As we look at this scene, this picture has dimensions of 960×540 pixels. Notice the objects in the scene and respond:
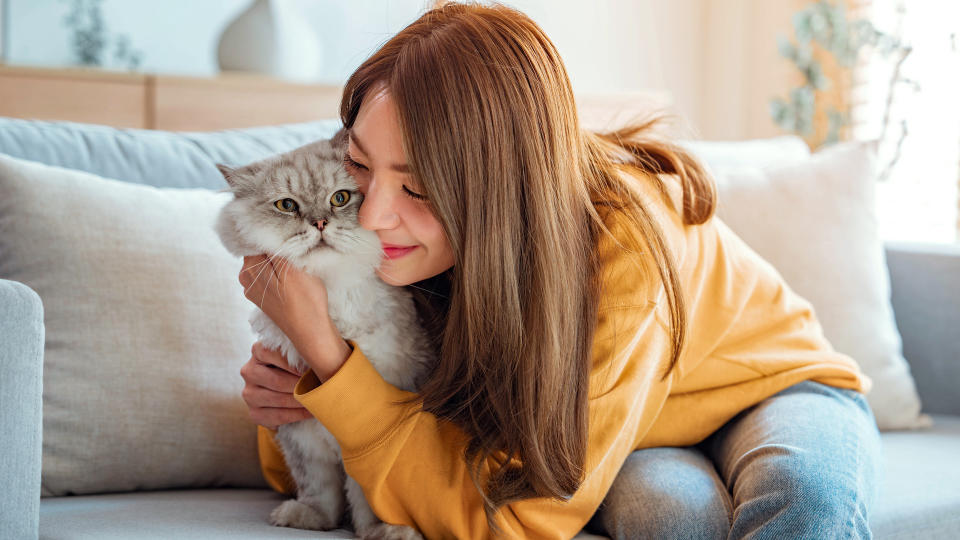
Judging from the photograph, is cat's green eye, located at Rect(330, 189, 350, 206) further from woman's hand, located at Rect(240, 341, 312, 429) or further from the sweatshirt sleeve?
the sweatshirt sleeve

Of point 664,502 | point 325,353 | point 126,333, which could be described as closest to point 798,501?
point 664,502

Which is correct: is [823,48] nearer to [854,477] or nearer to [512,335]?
[854,477]

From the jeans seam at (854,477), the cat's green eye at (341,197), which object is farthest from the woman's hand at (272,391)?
the jeans seam at (854,477)

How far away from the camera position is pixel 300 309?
1.07 metres

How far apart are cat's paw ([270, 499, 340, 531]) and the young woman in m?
0.12

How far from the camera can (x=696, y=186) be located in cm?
131

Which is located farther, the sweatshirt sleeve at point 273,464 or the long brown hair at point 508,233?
the sweatshirt sleeve at point 273,464

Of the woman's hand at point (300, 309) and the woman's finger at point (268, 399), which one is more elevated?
the woman's hand at point (300, 309)

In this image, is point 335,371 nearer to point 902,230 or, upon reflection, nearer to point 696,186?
point 696,186

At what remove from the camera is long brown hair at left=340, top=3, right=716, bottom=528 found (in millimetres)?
1032

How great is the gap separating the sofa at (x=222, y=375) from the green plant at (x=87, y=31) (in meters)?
1.38

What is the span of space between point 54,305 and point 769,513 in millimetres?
1048

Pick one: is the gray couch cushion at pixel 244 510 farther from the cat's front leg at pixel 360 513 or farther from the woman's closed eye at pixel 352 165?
the woman's closed eye at pixel 352 165

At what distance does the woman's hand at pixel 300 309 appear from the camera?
1.06 metres
